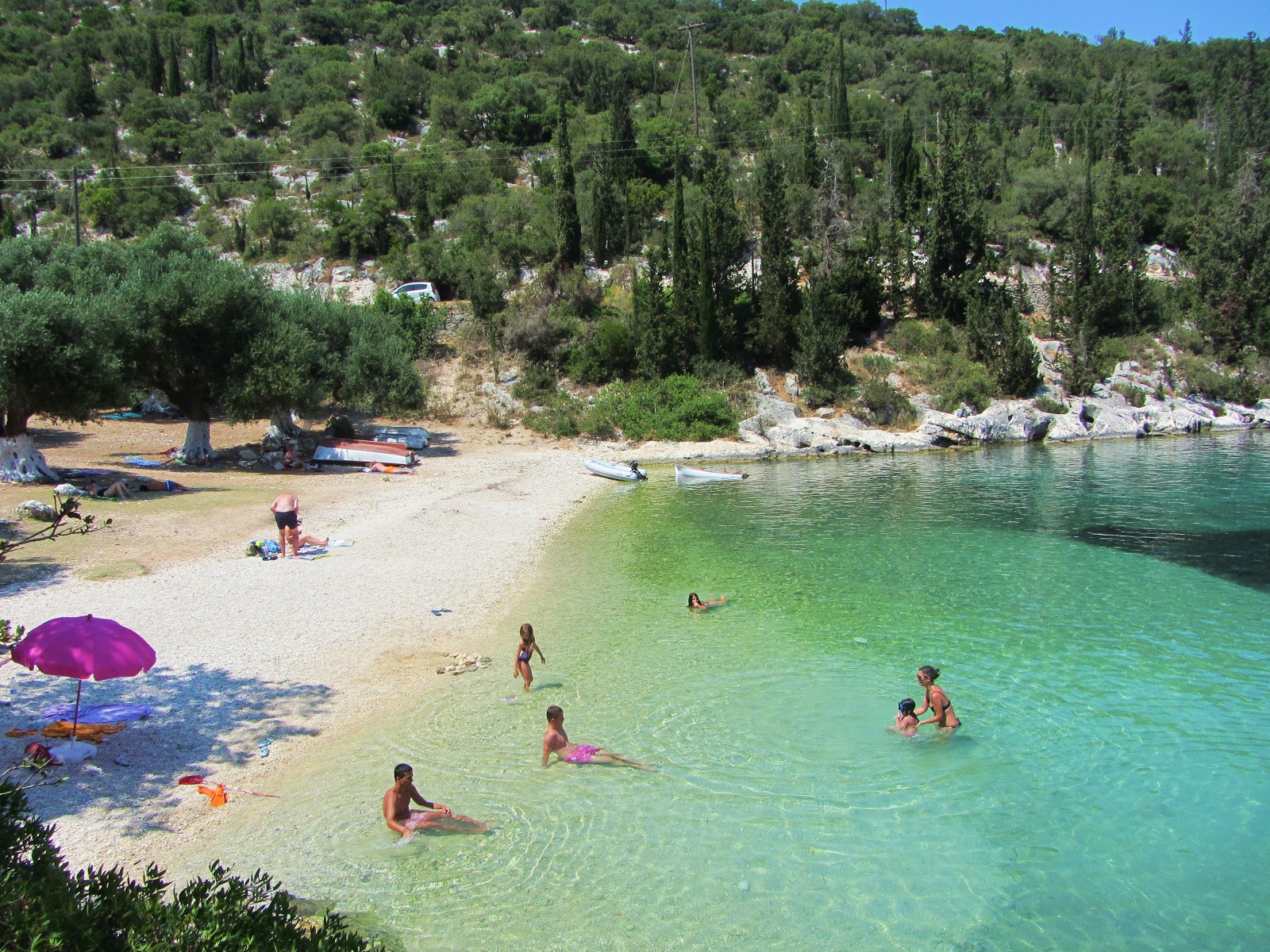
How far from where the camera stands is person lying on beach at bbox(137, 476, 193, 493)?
78.6ft

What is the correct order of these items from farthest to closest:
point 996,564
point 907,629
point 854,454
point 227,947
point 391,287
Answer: point 391,287
point 854,454
point 996,564
point 907,629
point 227,947

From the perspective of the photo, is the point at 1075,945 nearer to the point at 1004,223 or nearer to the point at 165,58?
the point at 1004,223

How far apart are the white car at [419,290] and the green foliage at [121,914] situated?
47.1 metres

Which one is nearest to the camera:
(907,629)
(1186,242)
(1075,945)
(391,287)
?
(1075,945)

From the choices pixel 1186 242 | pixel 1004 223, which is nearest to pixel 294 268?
pixel 1004 223

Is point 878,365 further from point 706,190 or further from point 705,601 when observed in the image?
point 705,601

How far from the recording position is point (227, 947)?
4727mm

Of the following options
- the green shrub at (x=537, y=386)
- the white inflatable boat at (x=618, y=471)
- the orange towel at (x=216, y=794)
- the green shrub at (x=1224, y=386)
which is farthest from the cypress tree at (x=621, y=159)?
the orange towel at (x=216, y=794)

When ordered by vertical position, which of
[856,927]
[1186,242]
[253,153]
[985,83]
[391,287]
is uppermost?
[985,83]

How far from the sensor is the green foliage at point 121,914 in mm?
4445

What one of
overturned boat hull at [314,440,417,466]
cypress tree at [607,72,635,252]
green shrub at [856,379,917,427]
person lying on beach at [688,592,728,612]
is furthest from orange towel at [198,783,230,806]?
cypress tree at [607,72,635,252]

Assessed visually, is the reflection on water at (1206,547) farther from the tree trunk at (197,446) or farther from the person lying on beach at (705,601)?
the tree trunk at (197,446)

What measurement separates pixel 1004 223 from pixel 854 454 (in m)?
31.0

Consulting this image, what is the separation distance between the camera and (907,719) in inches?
439
